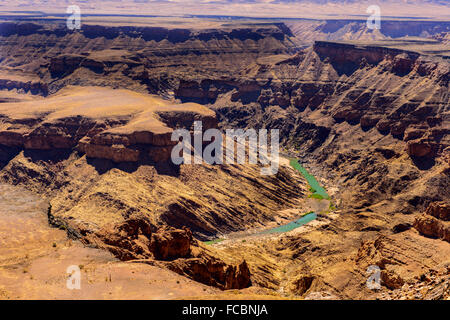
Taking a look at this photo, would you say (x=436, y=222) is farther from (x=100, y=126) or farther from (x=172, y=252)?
(x=100, y=126)

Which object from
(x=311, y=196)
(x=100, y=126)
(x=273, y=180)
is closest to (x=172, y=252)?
(x=100, y=126)

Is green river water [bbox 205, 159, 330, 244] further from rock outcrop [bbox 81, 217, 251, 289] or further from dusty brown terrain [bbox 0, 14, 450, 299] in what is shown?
rock outcrop [bbox 81, 217, 251, 289]

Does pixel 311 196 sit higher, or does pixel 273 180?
pixel 273 180

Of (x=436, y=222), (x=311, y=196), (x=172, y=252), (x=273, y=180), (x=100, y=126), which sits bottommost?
(x=311, y=196)

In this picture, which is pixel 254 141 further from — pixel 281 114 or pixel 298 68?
pixel 298 68

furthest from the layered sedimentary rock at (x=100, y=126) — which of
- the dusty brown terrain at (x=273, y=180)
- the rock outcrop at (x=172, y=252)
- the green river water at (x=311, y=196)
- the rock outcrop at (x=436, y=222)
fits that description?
the rock outcrop at (x=436, y=222)

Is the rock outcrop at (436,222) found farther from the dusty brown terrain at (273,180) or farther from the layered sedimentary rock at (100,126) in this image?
the layered sedimentary rock at (100,126)

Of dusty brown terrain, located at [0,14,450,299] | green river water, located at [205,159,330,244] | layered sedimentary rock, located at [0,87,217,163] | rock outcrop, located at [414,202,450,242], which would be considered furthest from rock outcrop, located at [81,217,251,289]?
layered sedimentary rock, located at [0,87,217,163]

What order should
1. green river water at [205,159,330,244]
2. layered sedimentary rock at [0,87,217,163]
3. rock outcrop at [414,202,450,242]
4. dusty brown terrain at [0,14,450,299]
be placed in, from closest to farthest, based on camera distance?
dusty brown terrain at [0,14,450,299] → rock outcrop at [414,202,450,242] → green river water at [205,159,330,244] → layered sedimentary rock at [0,87,217,163]
